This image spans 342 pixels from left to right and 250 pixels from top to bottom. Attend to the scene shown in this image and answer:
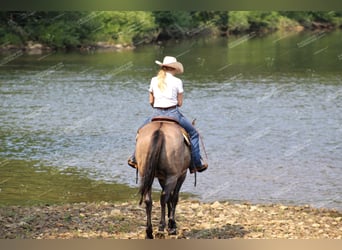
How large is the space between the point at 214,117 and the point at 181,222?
17.0 meters

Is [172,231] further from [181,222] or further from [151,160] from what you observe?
[151,160]

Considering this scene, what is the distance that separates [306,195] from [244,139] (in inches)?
304

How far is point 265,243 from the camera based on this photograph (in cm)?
194

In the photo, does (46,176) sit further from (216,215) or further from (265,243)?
(265,243)

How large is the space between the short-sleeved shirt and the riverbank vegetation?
45779mm

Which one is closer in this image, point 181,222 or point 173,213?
point 173,213

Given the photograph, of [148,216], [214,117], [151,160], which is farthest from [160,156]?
[214,117]

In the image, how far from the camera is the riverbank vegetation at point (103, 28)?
204 feet

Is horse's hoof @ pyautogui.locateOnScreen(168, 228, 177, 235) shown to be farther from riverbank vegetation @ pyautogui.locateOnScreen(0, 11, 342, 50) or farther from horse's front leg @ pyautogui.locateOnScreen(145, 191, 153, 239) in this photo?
riverbank vegetation @ pyautogui.locateOnScreen(0, 11, 342, 50)

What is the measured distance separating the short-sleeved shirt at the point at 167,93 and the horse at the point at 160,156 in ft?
0.76

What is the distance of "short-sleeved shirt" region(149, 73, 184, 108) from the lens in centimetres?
799

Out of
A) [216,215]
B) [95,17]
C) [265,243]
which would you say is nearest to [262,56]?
[95,17]

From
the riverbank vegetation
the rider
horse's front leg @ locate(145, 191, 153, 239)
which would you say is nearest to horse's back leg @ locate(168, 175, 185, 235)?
horse's front leg @ locate(145, 191, 153, 239)

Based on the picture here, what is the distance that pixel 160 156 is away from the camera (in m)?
7.74
